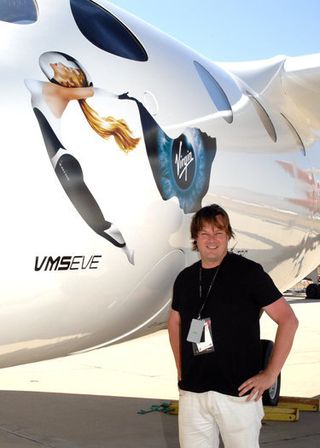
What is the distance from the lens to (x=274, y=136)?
660cm

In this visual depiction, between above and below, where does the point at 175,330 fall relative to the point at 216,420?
above

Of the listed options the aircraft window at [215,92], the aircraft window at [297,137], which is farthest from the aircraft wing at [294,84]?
the aircraft window at [215,92]

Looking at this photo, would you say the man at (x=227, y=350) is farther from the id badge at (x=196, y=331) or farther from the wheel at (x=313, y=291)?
the wheel at (x=313, y=291)

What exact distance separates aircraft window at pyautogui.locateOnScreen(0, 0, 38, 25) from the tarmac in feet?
9.60

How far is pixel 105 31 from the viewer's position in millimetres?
4418

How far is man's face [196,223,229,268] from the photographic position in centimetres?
356

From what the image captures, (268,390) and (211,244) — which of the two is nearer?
(211,244)

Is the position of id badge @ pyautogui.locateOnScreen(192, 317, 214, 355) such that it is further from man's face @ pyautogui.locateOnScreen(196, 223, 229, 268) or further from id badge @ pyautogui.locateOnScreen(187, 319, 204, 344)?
man's face @ pyautogui.locateOnScreen(196, 223, 229, 268)

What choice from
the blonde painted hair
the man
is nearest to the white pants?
the man

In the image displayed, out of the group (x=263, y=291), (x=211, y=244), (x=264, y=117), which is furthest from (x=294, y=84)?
(x=263, y=291)

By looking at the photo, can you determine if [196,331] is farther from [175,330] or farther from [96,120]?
[96,120]

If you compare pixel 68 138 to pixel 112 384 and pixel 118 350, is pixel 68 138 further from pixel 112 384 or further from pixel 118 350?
pixel 118 350

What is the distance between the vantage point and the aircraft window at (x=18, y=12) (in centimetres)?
381

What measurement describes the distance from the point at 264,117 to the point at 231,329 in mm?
3417
